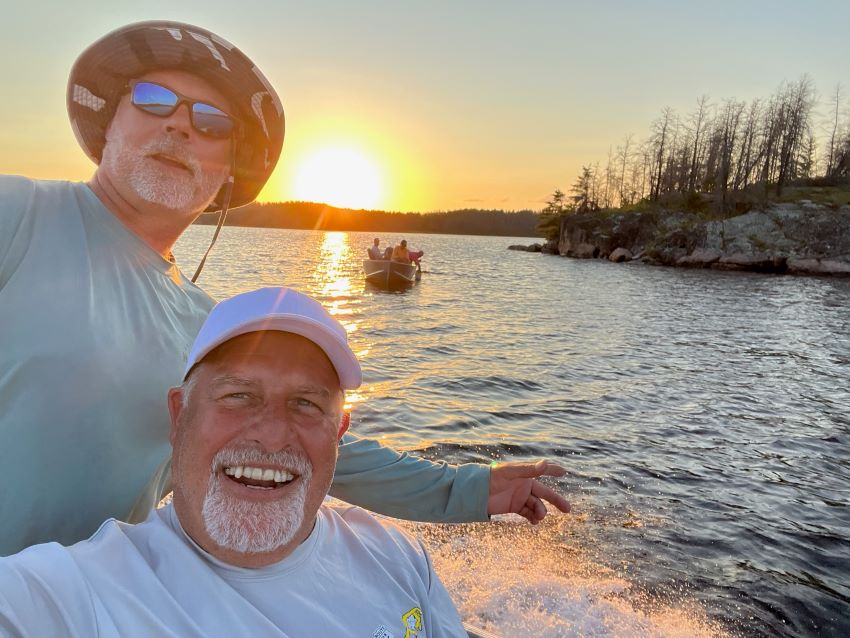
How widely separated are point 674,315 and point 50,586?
25.6 meters

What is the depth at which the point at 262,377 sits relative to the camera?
6.06 ft

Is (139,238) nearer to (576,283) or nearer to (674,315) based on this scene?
(674,315)

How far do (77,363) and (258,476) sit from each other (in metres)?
0.70

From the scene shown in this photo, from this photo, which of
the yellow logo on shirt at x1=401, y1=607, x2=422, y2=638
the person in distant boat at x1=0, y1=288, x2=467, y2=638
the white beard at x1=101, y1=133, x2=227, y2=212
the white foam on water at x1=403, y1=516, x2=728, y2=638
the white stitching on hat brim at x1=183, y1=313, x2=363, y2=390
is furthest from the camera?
the white foam on water at x1=403, y1=516, x2=728, y2=638

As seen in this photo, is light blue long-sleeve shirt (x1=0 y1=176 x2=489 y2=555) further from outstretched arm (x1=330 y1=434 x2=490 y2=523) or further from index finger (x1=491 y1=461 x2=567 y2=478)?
index finger (x1=491 y1=461 x2=567 y2=478)

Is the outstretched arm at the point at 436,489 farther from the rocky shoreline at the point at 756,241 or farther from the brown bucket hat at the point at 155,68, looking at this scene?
the rocky shoreline at the point at 756,241

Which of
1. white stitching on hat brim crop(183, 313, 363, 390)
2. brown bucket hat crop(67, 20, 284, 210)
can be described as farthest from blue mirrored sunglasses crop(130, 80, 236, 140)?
white stitching on hat brim crop(183, 313, 363, 390)

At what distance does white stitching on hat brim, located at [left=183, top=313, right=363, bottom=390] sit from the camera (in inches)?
72.1

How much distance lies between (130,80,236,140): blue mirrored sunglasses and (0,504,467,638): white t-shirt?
150cm

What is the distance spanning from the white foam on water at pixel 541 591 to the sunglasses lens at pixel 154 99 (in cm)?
368

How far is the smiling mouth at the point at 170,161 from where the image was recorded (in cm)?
229

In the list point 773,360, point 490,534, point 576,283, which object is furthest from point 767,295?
point 490,534

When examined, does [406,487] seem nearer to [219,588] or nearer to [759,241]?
[219,588]

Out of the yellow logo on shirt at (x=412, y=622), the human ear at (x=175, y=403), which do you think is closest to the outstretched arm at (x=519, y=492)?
the yellow logo on shirt at (x=412, y=622)
